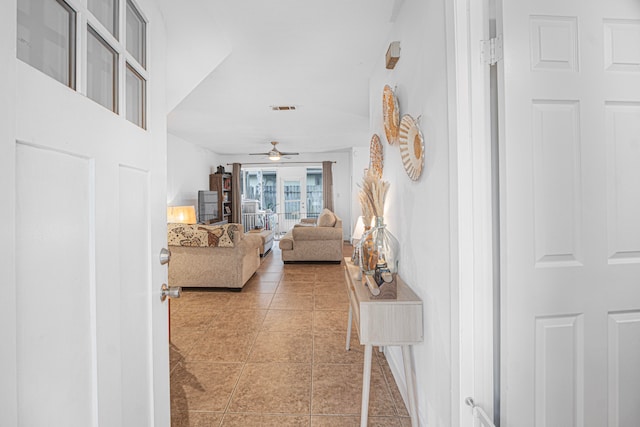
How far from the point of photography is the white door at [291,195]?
392 inches

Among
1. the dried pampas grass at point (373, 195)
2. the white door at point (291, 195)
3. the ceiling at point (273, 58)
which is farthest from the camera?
the white door at point (291, 195)

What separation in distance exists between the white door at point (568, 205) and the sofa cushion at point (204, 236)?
354 centimetres

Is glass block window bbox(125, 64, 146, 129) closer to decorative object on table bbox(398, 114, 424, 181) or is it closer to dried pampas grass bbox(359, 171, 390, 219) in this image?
decorative object on table bbox(398, 114, 424, 181)

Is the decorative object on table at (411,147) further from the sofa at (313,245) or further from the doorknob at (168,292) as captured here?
the sofa at (313,245)

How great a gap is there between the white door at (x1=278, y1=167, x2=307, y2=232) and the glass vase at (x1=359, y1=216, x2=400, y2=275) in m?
7.81

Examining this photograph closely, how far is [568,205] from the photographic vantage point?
1.13 metres

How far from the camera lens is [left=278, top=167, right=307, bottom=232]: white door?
996 cm

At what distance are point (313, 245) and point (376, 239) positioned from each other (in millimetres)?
4083

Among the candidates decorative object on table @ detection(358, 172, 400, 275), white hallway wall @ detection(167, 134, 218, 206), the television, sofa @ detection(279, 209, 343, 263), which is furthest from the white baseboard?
the television

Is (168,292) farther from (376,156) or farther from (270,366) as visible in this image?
(376,156)

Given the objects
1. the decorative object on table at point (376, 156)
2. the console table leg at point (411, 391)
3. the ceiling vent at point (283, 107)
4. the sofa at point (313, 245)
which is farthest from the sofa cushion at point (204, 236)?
the console table leg at point (411, 391)

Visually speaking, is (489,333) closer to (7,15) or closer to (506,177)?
(506,177)

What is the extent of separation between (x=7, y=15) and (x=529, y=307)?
148 cm

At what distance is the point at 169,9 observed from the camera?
201 centimetres
